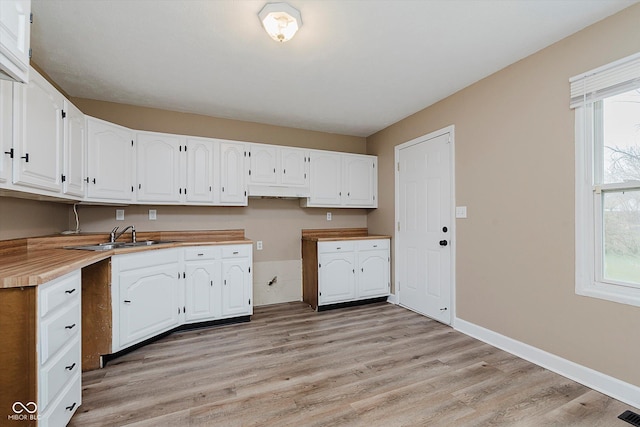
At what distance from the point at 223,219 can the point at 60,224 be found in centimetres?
160

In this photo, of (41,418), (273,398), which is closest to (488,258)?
(273,398)

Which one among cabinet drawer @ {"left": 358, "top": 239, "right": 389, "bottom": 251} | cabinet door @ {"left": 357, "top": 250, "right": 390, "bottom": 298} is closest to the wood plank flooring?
cabinet door @ {"left": 357, "top": 250, "right": 390, "bottom": 298}

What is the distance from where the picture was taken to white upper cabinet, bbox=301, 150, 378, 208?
3.96 metres

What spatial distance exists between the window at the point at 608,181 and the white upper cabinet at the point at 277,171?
274cm

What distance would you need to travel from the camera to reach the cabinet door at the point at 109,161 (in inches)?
105

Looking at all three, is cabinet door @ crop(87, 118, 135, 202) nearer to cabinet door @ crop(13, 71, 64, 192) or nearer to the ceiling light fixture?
cabinet door @ crop(13, 71, 64, 192)

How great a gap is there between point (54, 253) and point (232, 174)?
1798mm

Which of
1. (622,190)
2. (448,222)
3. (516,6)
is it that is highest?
(516,6)

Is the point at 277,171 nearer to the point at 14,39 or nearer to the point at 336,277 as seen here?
the point at 336,277

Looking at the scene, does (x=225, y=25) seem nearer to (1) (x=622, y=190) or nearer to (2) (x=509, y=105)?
(2) (x=509, y=105)

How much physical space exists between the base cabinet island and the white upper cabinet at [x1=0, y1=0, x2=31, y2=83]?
0.88m

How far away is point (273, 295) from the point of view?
3961mm

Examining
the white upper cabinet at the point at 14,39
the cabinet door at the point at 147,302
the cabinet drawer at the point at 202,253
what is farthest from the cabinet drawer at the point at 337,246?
the white upper cabinet at the point at 14,39

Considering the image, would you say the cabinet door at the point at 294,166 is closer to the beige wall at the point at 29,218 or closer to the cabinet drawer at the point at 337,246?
the cabinet drawer at the point at 337,246
